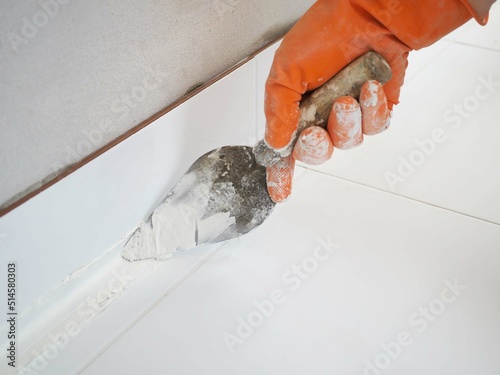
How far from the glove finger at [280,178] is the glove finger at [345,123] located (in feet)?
0.43

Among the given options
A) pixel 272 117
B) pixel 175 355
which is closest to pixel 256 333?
pixel 175 355

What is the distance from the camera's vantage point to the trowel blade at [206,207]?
3.52ft

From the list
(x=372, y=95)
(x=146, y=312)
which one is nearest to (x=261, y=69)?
(x=372, y=95)

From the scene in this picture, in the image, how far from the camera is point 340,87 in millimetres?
887

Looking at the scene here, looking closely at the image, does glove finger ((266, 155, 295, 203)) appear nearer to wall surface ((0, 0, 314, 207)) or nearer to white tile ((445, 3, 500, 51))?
wall surface ((0, 0, 314, 207))

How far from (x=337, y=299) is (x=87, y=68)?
67cm

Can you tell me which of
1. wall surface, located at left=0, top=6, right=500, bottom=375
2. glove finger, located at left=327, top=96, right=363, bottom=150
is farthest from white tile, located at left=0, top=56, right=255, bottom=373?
glove finger, located at left=327, top=96, right=363, bottom=150

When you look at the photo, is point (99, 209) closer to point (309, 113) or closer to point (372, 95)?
point (309, 113)

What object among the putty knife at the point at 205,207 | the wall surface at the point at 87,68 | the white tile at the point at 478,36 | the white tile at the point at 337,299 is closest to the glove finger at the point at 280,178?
the putty knife at the point at 205,207

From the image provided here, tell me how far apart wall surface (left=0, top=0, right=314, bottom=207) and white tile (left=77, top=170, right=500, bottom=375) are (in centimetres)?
38

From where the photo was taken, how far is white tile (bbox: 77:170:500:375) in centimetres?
92

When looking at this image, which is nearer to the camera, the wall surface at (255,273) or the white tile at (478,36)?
the wall surface at (255,273)

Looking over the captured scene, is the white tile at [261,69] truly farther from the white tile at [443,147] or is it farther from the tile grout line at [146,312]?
the tile grout line at [146,312]

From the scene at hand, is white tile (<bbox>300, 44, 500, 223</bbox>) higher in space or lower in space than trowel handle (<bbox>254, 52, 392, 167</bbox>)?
lower
